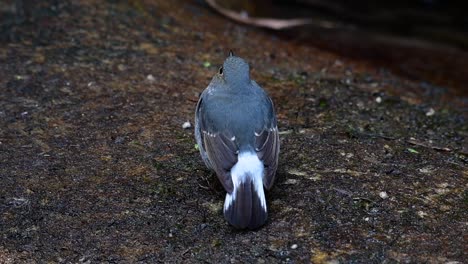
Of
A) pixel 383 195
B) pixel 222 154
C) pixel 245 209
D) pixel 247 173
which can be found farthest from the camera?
pixel 383 195

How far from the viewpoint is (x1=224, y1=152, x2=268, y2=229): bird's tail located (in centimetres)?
441

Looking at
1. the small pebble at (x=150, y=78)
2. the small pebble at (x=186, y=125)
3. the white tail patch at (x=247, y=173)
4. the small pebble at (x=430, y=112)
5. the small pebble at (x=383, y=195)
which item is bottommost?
the small pebble at (x=186, y=125)

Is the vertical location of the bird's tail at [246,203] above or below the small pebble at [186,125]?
above

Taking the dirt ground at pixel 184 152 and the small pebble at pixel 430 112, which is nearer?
the dirt ground at pixel 184 152

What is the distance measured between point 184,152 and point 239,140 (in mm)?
993

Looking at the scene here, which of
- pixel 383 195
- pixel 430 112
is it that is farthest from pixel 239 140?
pixel 430 112

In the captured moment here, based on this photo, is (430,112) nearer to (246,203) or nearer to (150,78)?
(150,78)

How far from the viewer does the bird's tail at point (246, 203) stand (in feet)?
14.5

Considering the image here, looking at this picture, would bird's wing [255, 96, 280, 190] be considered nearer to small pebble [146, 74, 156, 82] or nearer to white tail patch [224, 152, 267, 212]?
white tail patch [224, 152, 267, 212]

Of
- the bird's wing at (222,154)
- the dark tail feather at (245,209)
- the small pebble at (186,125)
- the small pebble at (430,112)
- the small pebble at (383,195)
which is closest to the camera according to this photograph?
the dark tail feather at (245,209)

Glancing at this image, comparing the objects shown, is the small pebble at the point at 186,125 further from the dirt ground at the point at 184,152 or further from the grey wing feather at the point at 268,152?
the grey wing feather at the point at 268,152

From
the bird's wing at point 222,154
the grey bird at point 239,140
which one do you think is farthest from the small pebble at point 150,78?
the bird's wing at point 222,154

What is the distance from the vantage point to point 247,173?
457 centimetres

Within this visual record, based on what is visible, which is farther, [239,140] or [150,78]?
[150,78]
